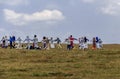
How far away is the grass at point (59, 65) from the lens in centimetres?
2772

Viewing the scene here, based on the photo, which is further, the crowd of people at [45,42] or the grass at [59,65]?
the crowd of people at [45,42]

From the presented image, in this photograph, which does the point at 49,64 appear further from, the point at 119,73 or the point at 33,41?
the point at 33,41

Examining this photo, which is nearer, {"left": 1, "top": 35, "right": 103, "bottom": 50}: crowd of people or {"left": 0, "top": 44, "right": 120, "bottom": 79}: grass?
{"left": 0, "top": 44, "right": 120, "bottom": 79}: grass

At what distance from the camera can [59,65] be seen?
33062 millimetres

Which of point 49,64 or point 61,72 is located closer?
point 61,72

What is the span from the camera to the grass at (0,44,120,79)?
90.9 ft

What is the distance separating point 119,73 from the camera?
28188mm

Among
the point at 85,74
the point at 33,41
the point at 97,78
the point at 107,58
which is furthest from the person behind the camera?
the point at 33,41

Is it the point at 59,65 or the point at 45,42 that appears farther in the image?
the point at 45,42

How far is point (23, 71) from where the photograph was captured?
3006 cm

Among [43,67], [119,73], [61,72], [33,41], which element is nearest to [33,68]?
[43,67]

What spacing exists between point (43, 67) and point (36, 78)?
17.6ft

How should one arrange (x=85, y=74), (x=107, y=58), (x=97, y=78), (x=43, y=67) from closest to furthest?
(x=97, y=78) → (x=85, y=74) → (x=43, y=67) → (x=107, y=58)

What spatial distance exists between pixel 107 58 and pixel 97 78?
11.7 meters
